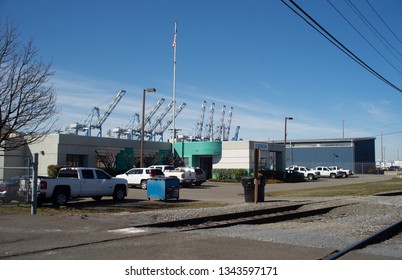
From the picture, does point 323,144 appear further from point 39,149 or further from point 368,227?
point 368,227

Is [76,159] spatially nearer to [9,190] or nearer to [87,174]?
[87,174]

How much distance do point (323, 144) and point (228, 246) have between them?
282 feet

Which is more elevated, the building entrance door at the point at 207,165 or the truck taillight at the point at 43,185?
the building entrance door at the point at 207,165

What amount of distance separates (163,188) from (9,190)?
7.59 m

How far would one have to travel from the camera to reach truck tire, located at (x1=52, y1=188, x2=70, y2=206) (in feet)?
61.2

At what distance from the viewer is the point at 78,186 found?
779 inches

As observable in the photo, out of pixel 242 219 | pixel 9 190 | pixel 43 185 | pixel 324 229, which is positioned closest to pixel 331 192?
pixel 242 219

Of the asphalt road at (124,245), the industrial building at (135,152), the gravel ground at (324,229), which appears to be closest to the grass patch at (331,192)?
the gravel ground at (324,229)

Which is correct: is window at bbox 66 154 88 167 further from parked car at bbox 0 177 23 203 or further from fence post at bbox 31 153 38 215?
fence post at bbox 31 153 38 215

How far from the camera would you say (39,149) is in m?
38.3

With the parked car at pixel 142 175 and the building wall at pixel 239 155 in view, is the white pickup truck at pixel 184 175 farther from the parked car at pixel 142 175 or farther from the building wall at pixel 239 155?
the building wall at pixel 239 155

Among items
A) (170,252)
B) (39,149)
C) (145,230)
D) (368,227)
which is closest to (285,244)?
(170,252)

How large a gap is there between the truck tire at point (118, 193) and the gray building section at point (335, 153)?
67724 mm

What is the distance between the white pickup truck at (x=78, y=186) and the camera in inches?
725
